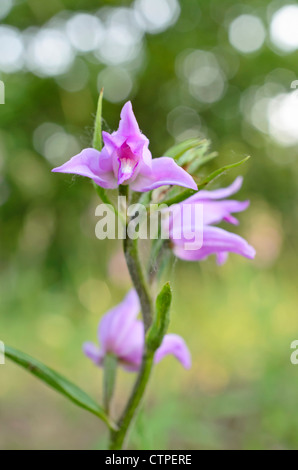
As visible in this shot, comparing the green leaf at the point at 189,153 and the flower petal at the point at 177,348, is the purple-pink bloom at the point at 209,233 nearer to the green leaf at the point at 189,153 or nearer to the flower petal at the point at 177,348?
the green leaf at the point at 189,153

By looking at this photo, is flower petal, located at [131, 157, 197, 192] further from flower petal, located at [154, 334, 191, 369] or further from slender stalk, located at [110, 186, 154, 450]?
flower petal, located at [154, 334, 191, 369]

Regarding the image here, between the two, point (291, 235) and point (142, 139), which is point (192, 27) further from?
point (142, 139)

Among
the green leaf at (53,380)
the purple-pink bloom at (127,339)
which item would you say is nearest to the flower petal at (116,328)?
the purple-pink bloom at (127,339)

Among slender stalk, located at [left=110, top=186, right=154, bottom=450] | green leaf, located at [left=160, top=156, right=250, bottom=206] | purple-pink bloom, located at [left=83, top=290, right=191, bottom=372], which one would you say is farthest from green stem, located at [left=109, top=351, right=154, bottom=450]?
green leaf, located at [left=160, top=156, right=250, bottom=206]

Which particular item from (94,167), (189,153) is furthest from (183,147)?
(94,167)

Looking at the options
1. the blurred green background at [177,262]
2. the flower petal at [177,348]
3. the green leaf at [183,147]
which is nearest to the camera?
the green leaf at [183,147]

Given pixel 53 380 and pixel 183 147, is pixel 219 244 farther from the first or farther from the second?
pixel 53 380
